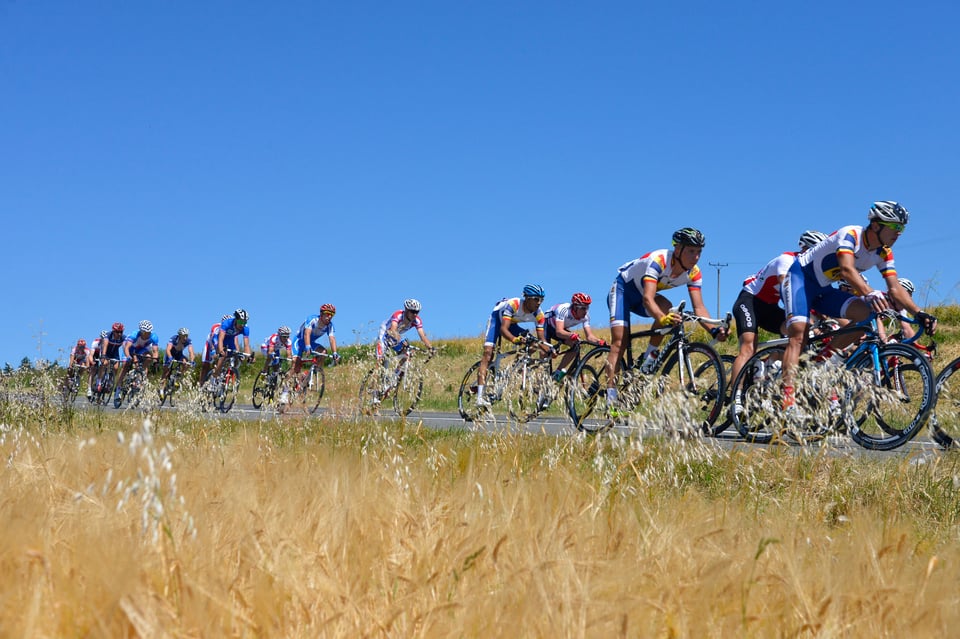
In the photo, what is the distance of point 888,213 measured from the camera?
810cm

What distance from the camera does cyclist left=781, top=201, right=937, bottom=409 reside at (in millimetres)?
8117

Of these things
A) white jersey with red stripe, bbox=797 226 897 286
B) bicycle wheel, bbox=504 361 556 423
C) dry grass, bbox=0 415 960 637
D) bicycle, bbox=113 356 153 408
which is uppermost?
white jersey with red stripe, bbox=797 226 897 286

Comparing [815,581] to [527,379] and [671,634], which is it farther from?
[527,379]

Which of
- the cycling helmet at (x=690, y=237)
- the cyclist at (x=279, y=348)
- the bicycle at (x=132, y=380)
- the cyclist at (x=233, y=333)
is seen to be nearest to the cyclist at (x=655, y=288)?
the cycling helmet at (x=690, y=237)

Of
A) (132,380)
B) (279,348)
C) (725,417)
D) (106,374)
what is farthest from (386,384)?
(106,374)

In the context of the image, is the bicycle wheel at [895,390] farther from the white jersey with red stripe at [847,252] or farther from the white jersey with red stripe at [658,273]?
the white jersey with red stripe at [658,273]

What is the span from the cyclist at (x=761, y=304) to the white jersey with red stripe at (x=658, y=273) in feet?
2.19

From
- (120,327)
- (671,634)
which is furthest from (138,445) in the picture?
(120,327)

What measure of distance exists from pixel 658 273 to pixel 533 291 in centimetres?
450

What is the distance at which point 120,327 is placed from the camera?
2341cm

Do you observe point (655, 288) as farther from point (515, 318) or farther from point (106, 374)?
point (106, 374)

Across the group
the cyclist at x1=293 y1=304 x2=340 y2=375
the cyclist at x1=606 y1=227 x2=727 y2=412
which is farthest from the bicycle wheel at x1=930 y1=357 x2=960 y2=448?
the cyclist at x1=293 y1=304 x2=340 y2=375

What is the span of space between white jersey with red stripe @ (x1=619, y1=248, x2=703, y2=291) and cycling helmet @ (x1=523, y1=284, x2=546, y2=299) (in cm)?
390

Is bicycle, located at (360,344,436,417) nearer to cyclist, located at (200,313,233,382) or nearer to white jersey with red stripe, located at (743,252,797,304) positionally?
white jersey with red stripe, located at (743,252,797,304)
